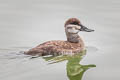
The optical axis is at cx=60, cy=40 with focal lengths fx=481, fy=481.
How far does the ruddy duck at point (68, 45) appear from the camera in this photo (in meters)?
9.63

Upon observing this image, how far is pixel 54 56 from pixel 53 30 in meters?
1.83

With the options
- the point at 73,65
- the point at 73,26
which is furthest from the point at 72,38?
the point at 73,65

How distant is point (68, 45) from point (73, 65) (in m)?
0.74

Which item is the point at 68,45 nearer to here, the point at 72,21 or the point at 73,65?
the point at 72,21

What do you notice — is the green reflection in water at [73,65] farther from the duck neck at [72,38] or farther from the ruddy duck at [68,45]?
the duck neck at [72,38]

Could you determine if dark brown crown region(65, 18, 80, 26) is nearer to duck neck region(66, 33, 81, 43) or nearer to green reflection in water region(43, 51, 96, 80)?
duck neck region(66, 33, 81, 43)

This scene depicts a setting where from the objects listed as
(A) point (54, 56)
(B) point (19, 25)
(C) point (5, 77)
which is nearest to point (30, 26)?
(B) point (19, 25)

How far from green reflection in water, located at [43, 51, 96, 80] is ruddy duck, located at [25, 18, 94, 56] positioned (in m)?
0.11

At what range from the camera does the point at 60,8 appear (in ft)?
41.8

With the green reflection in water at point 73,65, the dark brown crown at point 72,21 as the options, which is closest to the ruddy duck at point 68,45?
the dark brown crown at point 72,21

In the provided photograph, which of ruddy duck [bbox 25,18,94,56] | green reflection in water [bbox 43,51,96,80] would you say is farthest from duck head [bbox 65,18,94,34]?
green reflection in water [bbox 43,51,96,80]

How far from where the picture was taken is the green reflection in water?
8766 mm

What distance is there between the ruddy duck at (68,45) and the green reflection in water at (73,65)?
112mm

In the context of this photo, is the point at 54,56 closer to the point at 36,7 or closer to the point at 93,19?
the point at 93,19
